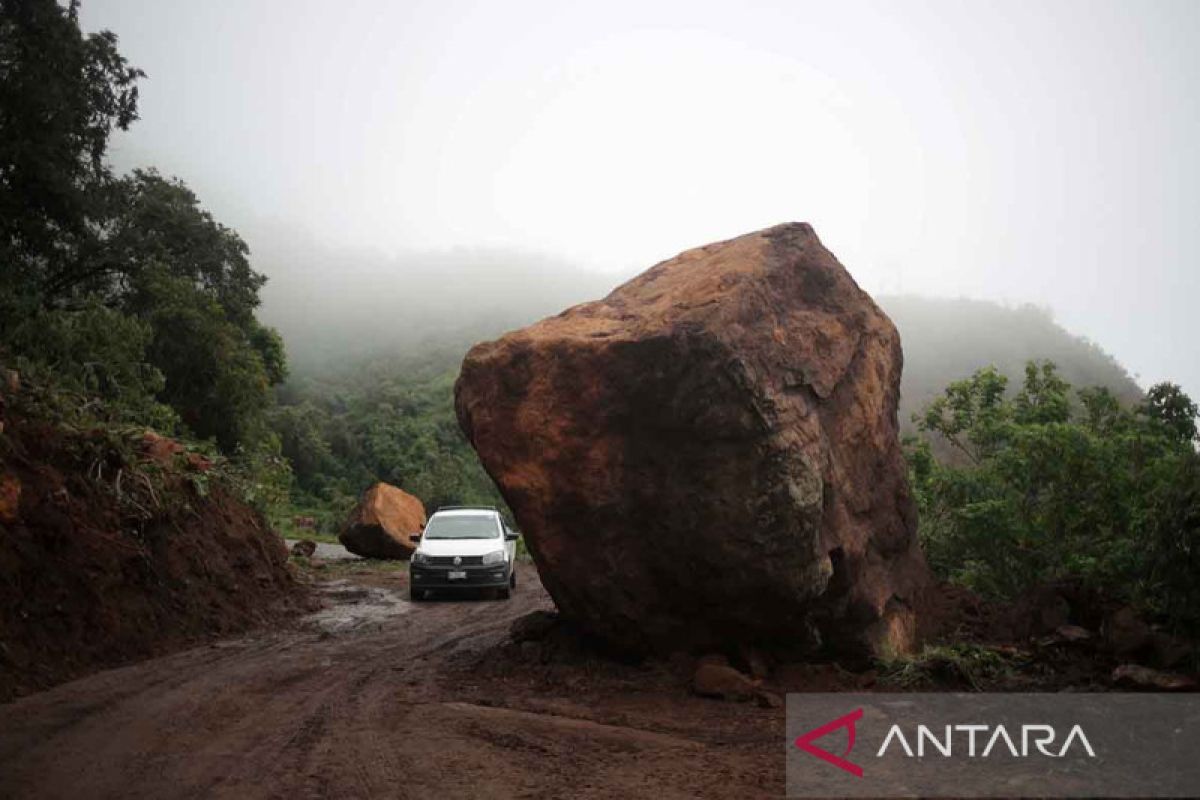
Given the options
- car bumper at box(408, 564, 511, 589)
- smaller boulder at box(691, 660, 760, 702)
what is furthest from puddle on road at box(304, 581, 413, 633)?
smaller boulder at box(691, 660, 760, 702)

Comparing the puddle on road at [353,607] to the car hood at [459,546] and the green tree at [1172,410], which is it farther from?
the green tree at [1172,410]

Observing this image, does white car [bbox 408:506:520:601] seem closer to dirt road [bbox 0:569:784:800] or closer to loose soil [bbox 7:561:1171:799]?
loose soil [bbox 7:561:1171:799]

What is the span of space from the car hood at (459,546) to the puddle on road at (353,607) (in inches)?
41.7

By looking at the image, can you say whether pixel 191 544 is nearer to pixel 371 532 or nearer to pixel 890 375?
pixel 890 375

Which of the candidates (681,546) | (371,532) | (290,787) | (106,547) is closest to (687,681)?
(681,546)

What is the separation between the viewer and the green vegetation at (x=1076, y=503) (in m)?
7.53

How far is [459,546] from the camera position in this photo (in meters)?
15.7

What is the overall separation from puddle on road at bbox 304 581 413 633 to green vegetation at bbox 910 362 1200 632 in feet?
29.6

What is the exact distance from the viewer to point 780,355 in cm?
783

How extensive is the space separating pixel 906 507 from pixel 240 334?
66.7 feet

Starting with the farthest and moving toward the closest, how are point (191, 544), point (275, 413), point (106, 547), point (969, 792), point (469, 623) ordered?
point (275, 413)
point (469, 623)
point (191, 544)
point (106, 547)
point (969, 792)

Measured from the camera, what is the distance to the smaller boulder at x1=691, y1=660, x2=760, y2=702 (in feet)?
24.4

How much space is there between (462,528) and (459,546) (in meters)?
0.68

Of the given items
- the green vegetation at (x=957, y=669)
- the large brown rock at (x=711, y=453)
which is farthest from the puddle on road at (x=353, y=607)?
the green vegetation at (x=957, y=669)
